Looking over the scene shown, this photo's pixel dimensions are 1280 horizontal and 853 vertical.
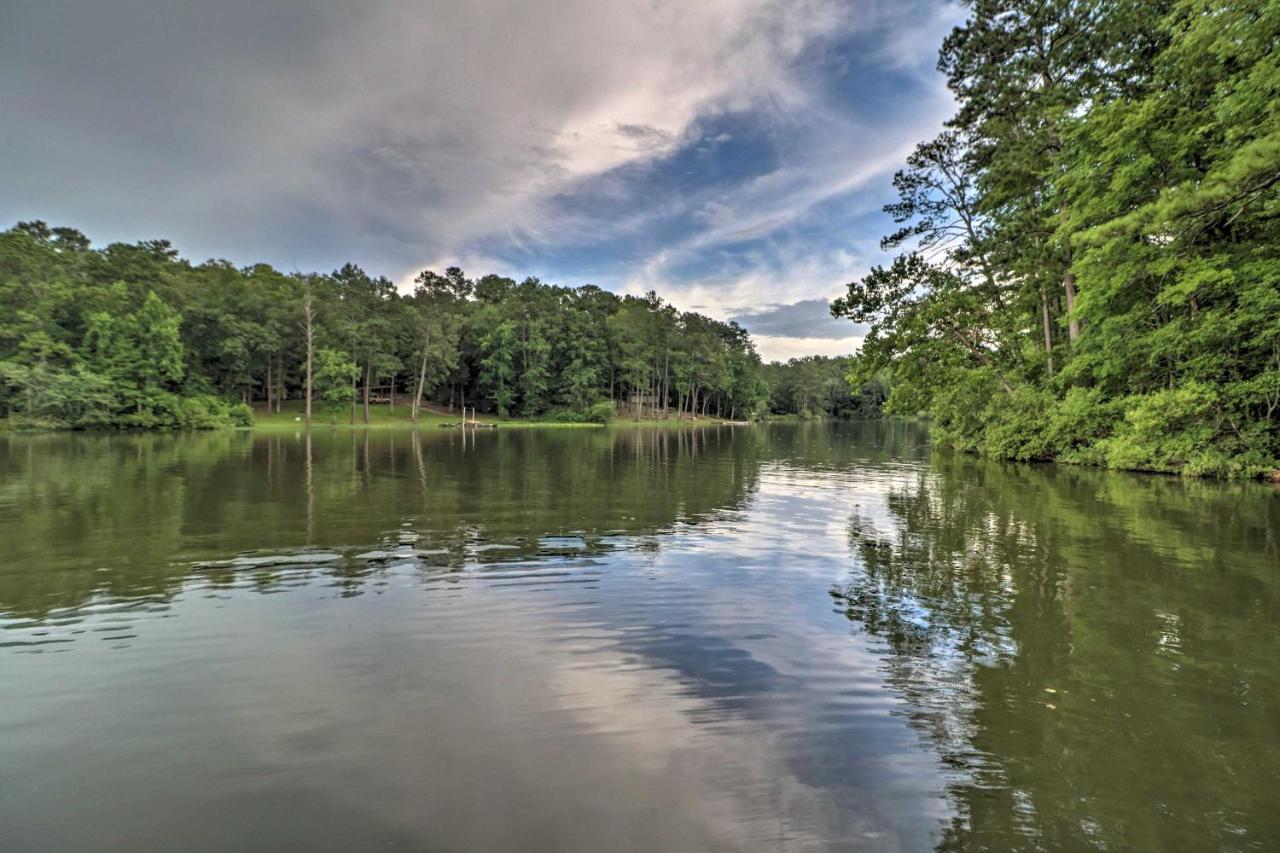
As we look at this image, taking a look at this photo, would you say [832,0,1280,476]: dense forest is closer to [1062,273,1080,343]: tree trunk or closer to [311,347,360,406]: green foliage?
[1062,273,1080,343]: tree trunk

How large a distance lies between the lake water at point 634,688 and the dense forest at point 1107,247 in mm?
9556

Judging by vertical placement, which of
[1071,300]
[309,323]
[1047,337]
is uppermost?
[309,323]

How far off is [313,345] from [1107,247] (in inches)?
2801

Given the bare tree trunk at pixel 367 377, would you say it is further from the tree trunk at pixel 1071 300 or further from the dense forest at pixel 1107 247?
the tree trunk at pixel 1071 300

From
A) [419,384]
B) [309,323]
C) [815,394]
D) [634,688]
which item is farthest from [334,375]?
[815,394]

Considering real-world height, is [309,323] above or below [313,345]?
above

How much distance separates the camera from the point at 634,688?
4.48m

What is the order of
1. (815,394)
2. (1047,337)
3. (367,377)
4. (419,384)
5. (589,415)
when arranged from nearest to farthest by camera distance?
(1047,337)
(367,377)
(419,384)
(589,415)
(815,394)

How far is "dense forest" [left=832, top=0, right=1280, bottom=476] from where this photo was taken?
14688 millimetres

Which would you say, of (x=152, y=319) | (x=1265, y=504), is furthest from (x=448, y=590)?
(x=152, y=319)

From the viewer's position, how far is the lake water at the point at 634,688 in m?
2.99

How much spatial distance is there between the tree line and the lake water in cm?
4709

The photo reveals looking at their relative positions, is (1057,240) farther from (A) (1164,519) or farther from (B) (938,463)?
(A) (1164,519)

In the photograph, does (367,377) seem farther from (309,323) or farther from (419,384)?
(309,323)
